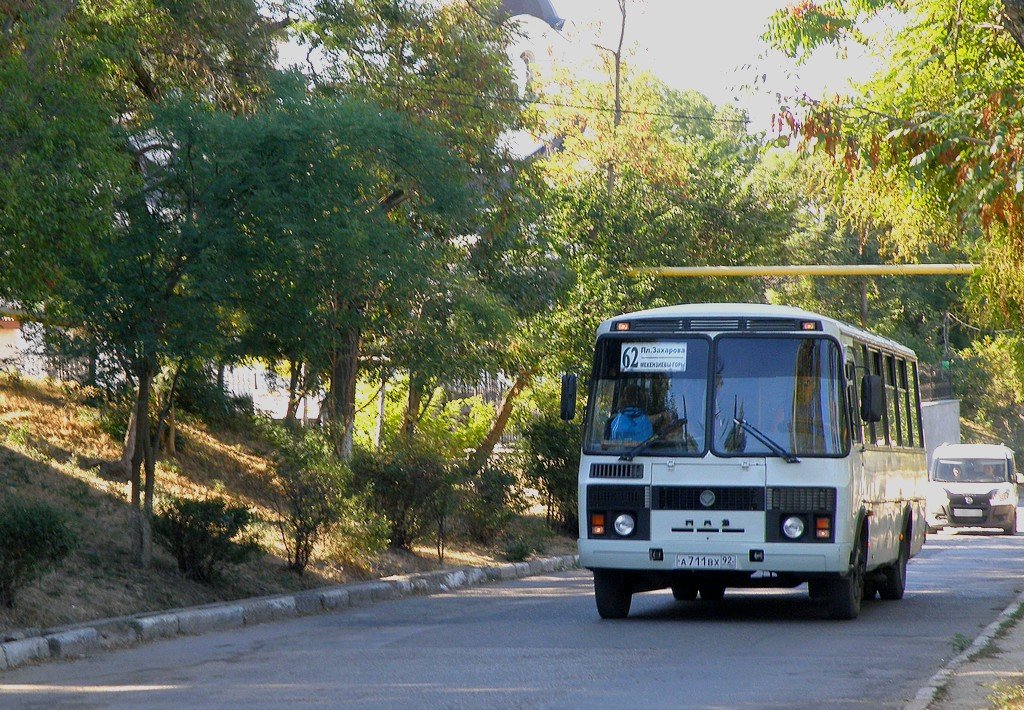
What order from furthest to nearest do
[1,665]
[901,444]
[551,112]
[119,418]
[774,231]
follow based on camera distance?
[551,112] → [774,231] → [119,418] → [901,444] → [1,665]

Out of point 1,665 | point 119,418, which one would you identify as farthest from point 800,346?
point 119,418

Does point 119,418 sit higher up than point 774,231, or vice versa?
point 774,231

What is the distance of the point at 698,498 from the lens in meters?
12.7

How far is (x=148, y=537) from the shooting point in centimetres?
1449

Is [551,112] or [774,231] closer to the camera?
[774,231]

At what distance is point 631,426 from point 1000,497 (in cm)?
2273

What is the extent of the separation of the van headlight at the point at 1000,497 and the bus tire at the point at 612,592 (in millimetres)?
21895

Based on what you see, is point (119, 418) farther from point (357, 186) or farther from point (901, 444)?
point (901, 444)

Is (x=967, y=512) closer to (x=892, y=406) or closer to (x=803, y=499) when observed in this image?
(x=892, y=406)

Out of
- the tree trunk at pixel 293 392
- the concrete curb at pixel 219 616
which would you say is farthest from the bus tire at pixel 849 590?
the tree trunk at pixel 293 392

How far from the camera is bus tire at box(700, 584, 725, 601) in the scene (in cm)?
1575

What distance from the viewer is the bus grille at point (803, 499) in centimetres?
1247

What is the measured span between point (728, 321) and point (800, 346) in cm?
72

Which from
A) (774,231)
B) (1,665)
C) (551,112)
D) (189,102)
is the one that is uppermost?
(551,112)
